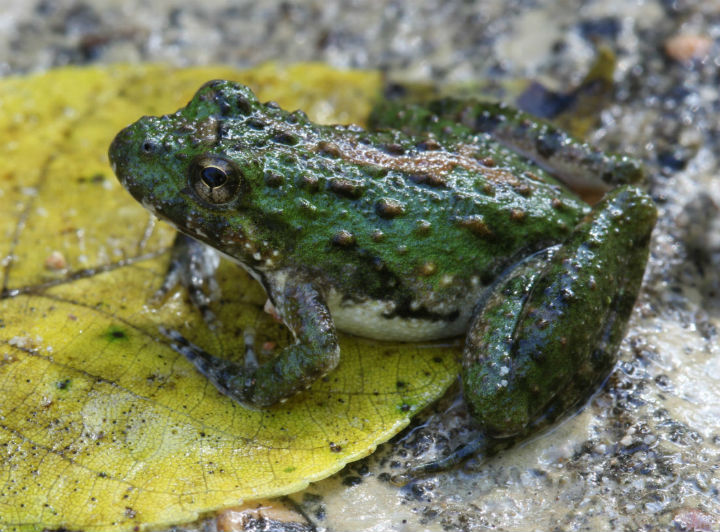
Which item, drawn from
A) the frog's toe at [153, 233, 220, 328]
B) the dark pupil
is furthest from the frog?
the frog's toe at [153, 233, 220, 328]

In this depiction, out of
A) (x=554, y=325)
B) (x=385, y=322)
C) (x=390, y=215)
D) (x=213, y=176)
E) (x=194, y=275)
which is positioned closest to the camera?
(x=554, y=325)

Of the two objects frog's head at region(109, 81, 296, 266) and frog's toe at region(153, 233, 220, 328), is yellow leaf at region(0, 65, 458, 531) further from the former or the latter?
frog's head at region(109, 81, 296, 266)

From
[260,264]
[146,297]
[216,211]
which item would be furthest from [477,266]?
[146,297]

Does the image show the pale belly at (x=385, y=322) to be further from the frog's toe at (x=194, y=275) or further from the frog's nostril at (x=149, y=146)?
the frog's nostril at (x=149, y=146)

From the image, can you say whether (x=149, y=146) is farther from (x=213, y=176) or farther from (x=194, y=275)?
(x=194, y=275)

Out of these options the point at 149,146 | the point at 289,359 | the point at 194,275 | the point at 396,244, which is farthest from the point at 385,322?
the point at 149,146

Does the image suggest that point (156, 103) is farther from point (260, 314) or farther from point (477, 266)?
point (477, 266)

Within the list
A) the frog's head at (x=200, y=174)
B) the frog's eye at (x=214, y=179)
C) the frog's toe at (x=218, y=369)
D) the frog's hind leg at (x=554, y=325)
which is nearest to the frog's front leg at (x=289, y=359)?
the frog's toe at (x=218, y=369)

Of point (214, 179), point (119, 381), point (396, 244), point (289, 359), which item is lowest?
point (119, 381)
